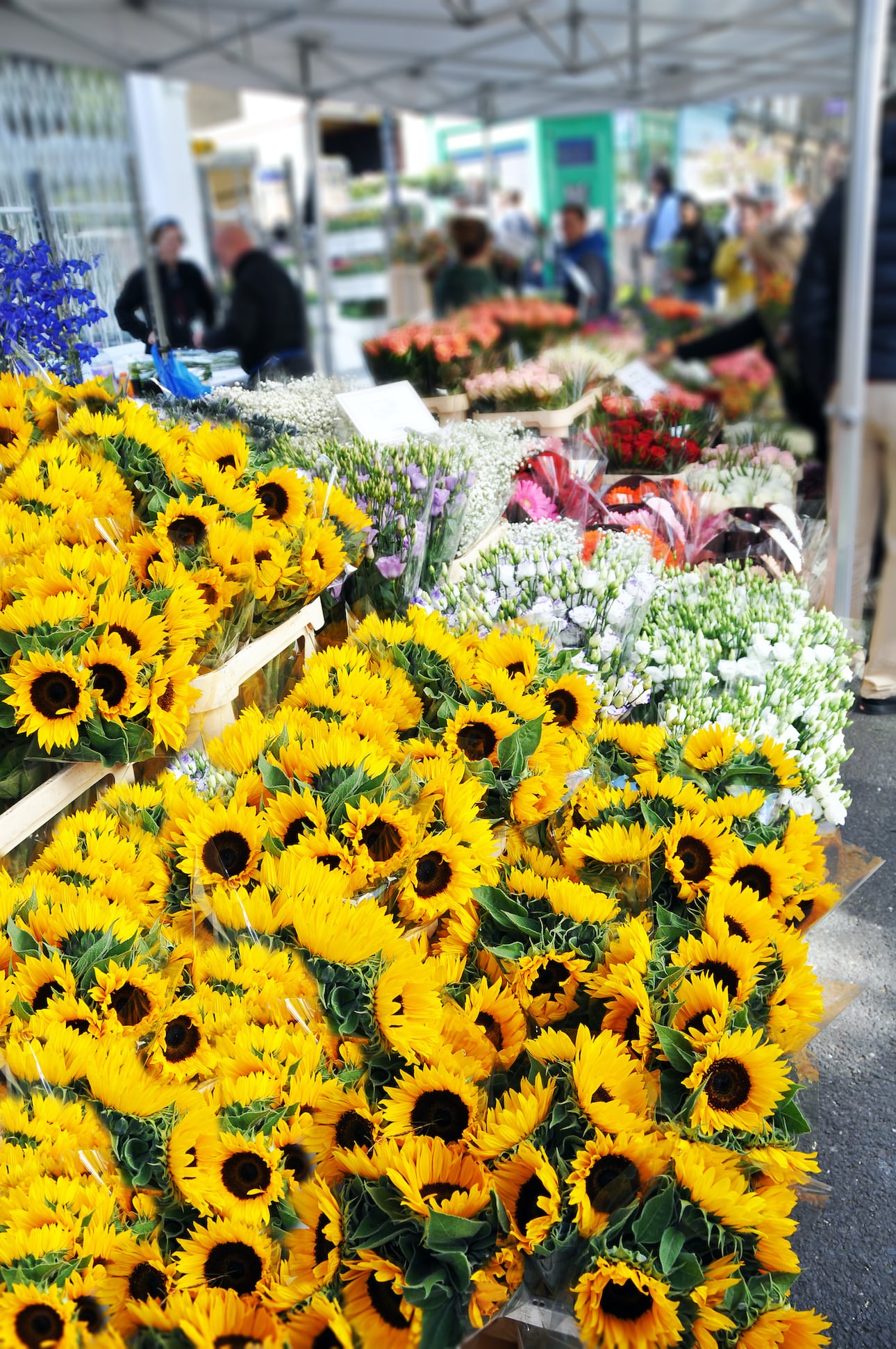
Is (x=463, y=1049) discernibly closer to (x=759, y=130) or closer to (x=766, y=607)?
(x=766, y=607)

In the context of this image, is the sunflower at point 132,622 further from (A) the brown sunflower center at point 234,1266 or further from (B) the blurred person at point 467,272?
(B) the blurred person at point 467,272

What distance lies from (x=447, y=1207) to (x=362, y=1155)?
96 millimetres

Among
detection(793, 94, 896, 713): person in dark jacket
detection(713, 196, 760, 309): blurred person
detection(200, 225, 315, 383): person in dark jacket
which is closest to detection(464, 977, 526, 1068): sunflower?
detection(793, 94, 896, 713): person in dark jacket

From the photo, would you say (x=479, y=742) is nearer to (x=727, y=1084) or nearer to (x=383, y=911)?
(x=383, y=911)

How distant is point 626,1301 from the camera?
95cm

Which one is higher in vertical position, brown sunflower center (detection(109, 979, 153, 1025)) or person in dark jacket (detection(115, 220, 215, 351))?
person in dark jacket (detection(115, 220, 215, 351))

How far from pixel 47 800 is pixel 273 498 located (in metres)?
0.59

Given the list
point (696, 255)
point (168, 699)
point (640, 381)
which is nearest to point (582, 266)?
point (696, 255)

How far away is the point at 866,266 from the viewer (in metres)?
2.86

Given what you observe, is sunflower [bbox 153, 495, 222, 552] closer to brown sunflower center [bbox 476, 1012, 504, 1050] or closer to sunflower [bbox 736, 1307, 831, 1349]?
brown sunflower center [bbox 476, 1012, 504, 1050]

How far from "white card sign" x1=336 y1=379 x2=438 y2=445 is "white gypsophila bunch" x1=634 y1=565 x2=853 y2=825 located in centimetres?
68

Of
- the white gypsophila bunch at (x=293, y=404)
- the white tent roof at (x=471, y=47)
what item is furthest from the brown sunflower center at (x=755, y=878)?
the white tent roof at (x=471, y=47)

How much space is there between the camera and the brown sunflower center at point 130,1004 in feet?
3.66

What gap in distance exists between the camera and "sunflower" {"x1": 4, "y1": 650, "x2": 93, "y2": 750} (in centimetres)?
126
